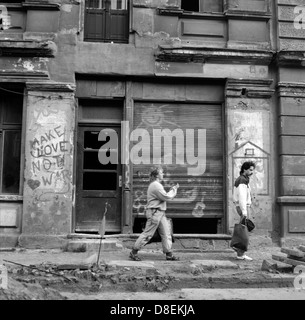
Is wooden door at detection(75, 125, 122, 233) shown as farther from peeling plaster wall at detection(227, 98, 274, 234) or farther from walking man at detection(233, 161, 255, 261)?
walking man at detection(233, 161, 255, 261)

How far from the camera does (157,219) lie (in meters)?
7.82

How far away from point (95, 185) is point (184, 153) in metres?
2.26

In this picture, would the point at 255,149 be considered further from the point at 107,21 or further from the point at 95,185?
the point at 107,21

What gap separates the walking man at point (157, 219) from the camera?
25.6 ft

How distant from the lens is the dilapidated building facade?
31.9ft

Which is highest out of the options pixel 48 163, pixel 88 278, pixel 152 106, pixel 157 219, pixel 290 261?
pixel 152 106

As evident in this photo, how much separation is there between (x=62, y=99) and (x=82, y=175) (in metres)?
1.82

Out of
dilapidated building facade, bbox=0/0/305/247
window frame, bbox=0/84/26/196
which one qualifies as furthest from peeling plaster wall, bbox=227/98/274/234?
window frame, bbox=0/84/26/196

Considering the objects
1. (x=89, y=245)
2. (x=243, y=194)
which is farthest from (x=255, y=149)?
(x=89, y=245)

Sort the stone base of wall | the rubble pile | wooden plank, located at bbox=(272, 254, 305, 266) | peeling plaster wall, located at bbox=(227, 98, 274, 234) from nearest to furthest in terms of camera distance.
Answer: the rubble pile → wooden plank, located at bbox=(272, 254, 305, 266) → the stone base of wall → peeling plaster wall, located at bbox=(227, 98, 274, 234)

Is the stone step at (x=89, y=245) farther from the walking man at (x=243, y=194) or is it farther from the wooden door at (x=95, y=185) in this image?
the walking man at (x=243, y=194)

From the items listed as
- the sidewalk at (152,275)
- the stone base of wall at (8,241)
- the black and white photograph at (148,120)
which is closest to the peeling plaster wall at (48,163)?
the black and white photograph at (148,120)

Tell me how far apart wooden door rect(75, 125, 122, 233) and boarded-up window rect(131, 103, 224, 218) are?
0.51 metres
